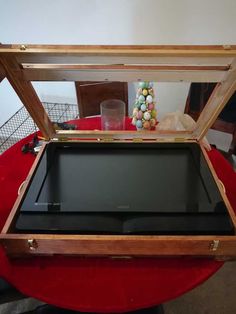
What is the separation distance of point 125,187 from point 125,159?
153 mm

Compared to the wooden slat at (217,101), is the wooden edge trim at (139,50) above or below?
above

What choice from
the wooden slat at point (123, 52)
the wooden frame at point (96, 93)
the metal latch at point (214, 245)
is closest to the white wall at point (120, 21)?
the wooden frame at point (96, 93)

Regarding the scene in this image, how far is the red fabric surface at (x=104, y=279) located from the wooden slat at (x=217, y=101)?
49 centimetres

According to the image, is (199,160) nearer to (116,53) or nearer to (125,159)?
(125,159)

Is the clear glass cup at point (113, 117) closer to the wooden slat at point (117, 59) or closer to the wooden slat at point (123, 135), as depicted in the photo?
the wooden slat at point (123, 135)

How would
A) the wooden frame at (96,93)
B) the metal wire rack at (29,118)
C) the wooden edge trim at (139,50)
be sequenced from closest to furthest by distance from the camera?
the wooden edge trim at (139,50) → the wooden frame at (96,93) → the metal wire rack at (29,118)

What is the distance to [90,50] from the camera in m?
0.53

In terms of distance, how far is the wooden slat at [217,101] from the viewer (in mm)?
688

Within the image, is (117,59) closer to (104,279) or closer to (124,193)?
(124,193)

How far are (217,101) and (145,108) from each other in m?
0.47

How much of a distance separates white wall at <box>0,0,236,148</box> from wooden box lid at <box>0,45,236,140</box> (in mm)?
1337

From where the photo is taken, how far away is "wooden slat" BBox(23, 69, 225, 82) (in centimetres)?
65

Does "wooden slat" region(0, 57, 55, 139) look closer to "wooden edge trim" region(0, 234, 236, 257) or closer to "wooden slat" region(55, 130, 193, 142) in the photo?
"wooden slat" region(55, 130, 193, 142)

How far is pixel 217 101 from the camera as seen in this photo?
80 centimetres
